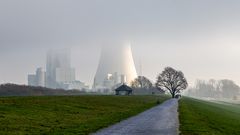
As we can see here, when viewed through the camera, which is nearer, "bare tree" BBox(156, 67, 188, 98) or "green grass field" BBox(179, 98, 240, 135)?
"green grass field" BBox(179, 98, 240, 135)

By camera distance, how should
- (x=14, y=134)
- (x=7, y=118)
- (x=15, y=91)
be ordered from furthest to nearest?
(x=15, y=91) → (x=7, y=118) → (x=14, y=134)

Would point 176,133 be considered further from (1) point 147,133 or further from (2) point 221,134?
(2) point 221,134

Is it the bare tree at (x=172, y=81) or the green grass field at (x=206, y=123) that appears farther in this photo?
the bare tree at (x=172, y=81)

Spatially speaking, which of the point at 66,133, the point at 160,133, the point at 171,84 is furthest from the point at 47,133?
the point at 171,84

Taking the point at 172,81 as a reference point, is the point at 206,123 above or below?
below

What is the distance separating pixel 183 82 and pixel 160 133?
121 m

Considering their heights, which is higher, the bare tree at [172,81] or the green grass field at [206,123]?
the bare tree at [172,81]

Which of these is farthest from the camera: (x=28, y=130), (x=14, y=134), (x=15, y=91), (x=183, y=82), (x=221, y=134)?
(x=183, y=82)

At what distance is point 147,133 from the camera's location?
75.1ft

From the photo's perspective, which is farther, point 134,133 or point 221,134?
point 221,134

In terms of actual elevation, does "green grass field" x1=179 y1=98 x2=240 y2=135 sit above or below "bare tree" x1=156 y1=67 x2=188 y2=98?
below

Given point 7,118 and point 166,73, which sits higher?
point 166,73

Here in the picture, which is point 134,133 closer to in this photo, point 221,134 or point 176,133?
point 176,133

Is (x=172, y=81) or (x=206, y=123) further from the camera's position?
(x=172, y=81)
